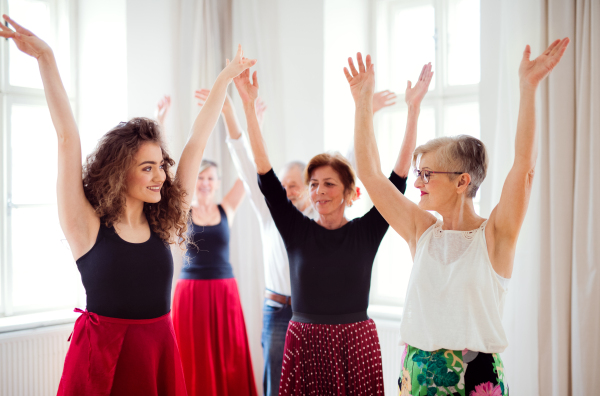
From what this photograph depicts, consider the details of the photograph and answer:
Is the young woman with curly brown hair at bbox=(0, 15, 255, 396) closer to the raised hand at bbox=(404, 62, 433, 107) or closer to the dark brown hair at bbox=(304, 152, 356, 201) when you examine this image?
the dark brown hair at bbox=(304, 152, 356, 201)

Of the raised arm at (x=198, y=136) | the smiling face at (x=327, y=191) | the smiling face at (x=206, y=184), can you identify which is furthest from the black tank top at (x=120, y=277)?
the smiling face at (x=206, y=184)

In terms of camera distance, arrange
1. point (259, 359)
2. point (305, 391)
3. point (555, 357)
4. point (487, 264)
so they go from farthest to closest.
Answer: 1. point (259, 359)
2. point (555, 357)
3. point (305, 391)
4. point (487, 264)

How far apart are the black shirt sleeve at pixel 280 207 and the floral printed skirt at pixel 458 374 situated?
68 cm

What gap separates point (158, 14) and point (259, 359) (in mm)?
2756

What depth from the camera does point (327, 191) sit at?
5.80ft

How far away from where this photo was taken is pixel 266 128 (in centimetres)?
353

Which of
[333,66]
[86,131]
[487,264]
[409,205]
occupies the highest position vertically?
[333,66]

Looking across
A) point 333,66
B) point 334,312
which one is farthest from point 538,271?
point 333,66

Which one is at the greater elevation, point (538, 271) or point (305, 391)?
point (538, 271)

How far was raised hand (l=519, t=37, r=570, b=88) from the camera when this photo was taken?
1.19 m

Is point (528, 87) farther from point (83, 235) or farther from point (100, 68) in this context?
point (100, 68)

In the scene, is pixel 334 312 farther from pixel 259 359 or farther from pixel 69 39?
pixel 69 39

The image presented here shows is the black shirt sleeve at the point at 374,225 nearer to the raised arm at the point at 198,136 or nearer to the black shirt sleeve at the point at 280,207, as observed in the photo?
the black shirt sleeve at the point at 280,207

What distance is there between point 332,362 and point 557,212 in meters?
1.47
